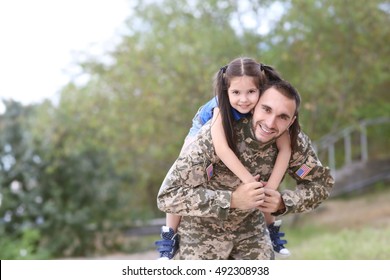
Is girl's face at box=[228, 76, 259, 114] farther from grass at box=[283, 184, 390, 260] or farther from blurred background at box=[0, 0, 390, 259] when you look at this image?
blurred background at box=[0, 0, 390, 259]

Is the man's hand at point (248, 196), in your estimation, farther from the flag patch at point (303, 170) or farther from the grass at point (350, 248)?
the grass at point (350, 248)

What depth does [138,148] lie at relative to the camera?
48.2 ft

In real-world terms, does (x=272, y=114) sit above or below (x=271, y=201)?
above

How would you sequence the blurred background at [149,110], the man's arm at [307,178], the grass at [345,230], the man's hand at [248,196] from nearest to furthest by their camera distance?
the man's hand at [248,196] < the man's arm at [307,178] < the grass at [345,230] < the blurred background at [149,110]

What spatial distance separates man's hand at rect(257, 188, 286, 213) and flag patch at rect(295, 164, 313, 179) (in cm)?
22

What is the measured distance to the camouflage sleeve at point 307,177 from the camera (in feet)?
11.6

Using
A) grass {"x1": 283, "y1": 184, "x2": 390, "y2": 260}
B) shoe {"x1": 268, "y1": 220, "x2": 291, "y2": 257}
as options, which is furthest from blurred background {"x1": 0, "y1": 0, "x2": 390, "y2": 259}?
shoe {"x1": 268, "y1": 220, "x2": 291, "y2": 257}

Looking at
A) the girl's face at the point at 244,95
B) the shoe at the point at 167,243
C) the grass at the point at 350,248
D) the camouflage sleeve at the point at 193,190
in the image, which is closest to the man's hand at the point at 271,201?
the camouflage sleeve at the point at 193,190

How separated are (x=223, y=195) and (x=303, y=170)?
495 mm

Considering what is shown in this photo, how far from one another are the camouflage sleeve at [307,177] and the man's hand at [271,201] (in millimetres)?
99

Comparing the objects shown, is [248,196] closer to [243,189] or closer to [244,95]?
[243,189]

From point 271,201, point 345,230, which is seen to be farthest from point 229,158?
point 345,230

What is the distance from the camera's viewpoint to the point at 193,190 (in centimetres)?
335

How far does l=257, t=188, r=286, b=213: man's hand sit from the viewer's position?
3373mm
